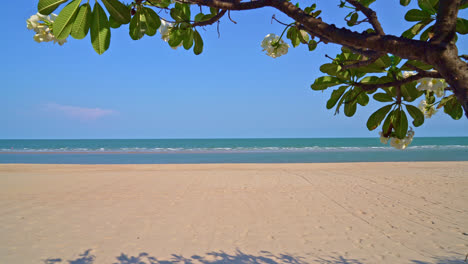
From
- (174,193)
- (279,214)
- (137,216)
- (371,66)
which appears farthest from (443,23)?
(174,193)

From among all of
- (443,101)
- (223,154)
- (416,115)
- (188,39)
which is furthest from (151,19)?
(223,154)

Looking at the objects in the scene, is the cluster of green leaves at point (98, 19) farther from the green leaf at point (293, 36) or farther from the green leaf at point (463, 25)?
the green leaf at point (463, 25)

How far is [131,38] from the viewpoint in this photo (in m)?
1.02

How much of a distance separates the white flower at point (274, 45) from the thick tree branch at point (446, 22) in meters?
0.56

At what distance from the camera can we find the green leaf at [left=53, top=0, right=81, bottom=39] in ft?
2.19

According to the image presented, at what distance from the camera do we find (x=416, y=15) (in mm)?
878

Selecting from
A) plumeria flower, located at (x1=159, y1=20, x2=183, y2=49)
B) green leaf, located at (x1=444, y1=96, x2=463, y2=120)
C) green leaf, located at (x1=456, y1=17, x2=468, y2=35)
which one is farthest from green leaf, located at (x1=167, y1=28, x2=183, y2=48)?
green leaf, located at (x1=444, y1=96, x2=463, y2=120)

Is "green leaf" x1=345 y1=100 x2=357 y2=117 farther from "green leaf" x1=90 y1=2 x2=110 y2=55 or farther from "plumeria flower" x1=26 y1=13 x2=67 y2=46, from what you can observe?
"plumeria flower" x1=26 y1=13 x2=67 y2=46

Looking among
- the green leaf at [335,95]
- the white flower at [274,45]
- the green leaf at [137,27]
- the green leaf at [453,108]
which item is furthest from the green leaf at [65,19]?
the green leaf at [453,108]

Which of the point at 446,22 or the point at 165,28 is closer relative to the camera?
the point at 446,22

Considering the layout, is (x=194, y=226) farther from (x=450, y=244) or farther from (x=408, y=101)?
(x=408, y=101)

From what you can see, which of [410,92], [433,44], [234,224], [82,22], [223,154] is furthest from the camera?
[223,154]

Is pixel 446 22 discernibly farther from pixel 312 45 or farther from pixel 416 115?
pixel 312 45

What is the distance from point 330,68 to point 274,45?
0.29m
